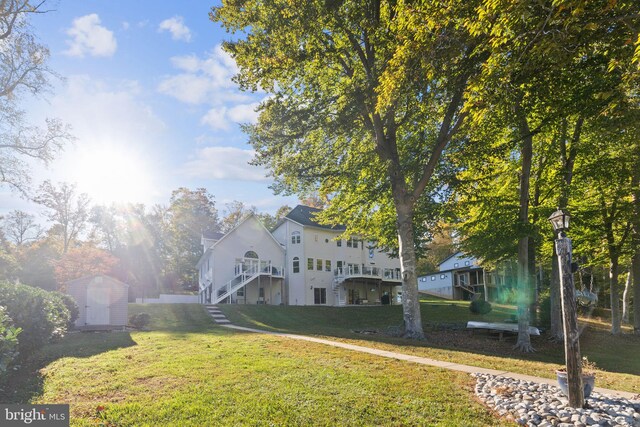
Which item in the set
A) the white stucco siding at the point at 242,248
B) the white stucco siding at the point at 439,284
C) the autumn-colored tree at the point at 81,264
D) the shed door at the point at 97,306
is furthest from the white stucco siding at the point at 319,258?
the white stucco siding at the point at 439,284

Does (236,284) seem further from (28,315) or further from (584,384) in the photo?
(584,384)

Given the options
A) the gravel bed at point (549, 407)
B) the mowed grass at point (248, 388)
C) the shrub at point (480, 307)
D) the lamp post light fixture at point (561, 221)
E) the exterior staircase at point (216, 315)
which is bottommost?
the shrub at point (480, 307)

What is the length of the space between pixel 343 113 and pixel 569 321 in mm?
10351

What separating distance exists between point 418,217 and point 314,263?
17675 mm

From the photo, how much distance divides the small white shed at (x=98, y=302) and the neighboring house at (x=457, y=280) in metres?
34.7

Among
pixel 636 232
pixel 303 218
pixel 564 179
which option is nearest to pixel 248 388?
pixel 564 179

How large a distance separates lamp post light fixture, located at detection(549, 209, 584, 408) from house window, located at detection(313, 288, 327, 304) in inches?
1132

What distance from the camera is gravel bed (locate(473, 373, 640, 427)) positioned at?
5176mm

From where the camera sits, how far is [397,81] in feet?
27.7

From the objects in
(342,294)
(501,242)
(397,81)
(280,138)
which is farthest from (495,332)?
(342,294)

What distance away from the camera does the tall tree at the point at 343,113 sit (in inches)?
531

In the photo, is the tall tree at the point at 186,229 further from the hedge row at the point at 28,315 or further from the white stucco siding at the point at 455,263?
the hedge row at the point at 28,315

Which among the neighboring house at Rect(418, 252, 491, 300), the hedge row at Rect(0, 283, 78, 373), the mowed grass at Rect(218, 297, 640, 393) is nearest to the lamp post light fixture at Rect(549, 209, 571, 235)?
the mowed grass at Rect(218, 297, 640, 393)

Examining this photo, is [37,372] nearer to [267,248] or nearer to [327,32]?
[327,32]
